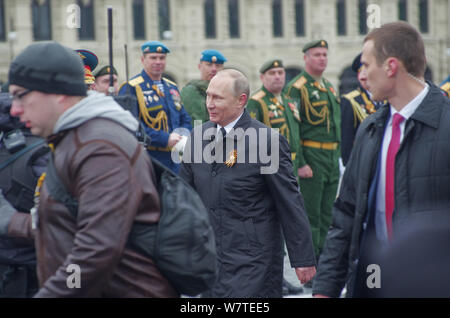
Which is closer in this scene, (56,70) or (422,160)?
(56,70)

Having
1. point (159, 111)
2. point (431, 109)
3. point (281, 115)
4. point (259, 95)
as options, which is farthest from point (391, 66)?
point (259, 95)

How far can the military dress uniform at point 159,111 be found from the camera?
7133mm

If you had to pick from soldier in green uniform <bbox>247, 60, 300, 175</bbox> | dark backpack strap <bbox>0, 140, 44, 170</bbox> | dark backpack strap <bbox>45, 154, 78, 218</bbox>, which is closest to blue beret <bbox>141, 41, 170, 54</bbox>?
soldier in green uniform <bbox>247, 60, 300, 175</bbox>

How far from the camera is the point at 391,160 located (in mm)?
3277

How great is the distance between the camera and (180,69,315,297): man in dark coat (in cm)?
451

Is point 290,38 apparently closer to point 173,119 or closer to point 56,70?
point 173,119

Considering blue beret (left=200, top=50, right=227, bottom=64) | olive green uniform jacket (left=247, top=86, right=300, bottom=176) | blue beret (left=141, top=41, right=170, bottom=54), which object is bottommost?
olive green uniform jacket (left=247, top=86, right=300, bottom=176)

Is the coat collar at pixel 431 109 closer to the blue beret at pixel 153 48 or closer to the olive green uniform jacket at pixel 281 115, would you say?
the blue beret at pixel 153 48

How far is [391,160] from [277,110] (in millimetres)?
4968

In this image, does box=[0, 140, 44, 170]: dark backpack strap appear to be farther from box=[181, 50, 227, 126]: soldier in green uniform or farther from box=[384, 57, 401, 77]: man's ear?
box=[181, 50, 227, 126]: soldier in green uniform

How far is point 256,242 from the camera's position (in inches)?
179

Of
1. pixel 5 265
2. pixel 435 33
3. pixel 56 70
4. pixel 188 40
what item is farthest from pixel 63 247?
pixel 435 33

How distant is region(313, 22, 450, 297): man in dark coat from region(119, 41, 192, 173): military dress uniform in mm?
3831
